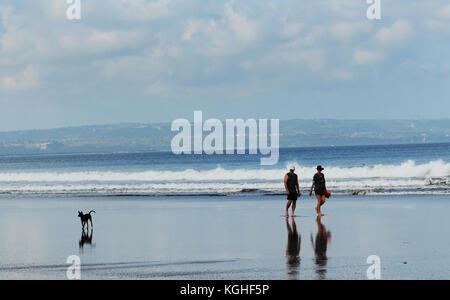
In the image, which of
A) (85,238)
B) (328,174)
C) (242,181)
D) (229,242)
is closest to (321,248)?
(229,242)

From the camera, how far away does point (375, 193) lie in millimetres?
→ 30297

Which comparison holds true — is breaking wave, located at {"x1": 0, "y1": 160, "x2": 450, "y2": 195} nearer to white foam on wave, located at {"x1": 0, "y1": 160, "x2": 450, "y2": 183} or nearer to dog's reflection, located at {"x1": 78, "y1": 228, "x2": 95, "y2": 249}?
white foam on wave, located at {"x1": 0, "y1": 160, "x2": 450, "y2": 183}

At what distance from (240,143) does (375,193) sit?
13702cm

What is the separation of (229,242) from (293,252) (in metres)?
1.96

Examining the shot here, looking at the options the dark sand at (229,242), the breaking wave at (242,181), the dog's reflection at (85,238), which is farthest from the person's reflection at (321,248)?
the breaking wave at (242,181)

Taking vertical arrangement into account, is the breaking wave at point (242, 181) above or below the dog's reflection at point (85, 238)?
above

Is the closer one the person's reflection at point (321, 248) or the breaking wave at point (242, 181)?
the person's reflection at point (321, 248)

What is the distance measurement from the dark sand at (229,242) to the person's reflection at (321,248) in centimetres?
2

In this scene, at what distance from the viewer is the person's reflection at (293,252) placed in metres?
10.9

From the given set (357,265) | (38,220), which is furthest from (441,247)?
(38,220)

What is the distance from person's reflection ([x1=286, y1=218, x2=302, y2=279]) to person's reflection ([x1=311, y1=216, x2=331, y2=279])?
0.32 m

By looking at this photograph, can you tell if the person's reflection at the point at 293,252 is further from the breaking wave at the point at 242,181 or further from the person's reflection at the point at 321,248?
the breaking wave at the point at 242,181

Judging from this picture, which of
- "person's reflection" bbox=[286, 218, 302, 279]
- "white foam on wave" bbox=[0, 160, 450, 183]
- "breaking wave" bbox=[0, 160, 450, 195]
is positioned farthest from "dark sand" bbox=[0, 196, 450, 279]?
"white foam on wave" bbox=[0, 160, 450, 183]
